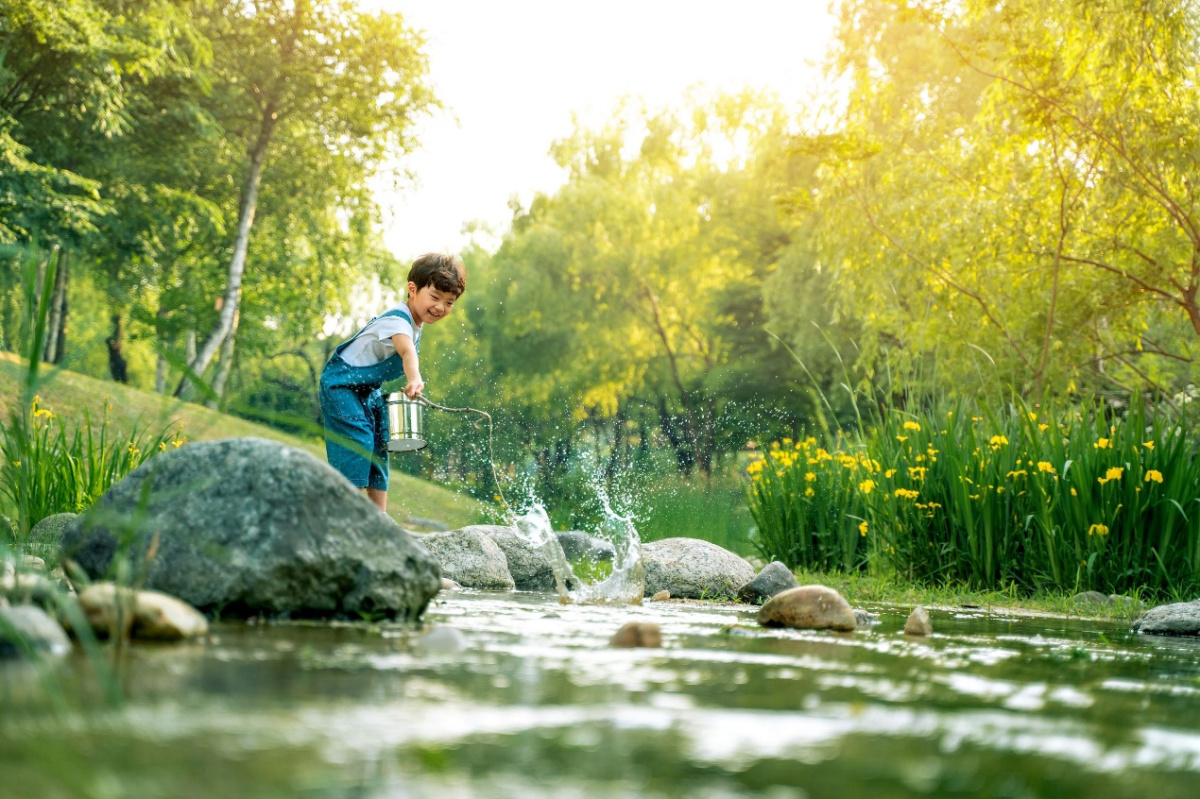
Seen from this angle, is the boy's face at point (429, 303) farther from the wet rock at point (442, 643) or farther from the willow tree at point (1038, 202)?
the willow tree at point (1038, 202)

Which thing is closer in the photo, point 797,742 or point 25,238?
point 797,742

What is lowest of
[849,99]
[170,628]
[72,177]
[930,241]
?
[170,628]

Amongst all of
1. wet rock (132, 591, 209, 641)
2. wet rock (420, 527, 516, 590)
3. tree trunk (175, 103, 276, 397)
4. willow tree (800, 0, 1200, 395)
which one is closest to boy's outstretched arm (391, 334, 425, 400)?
wet rock (420, 527, 516, 590)

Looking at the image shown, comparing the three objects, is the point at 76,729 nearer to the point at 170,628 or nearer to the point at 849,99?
the point at 170,628

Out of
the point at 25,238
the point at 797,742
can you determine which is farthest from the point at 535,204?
the point at 797,742

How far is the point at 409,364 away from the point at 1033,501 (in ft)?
14.2

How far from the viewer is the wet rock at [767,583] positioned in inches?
275

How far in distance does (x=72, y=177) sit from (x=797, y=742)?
23.2 m

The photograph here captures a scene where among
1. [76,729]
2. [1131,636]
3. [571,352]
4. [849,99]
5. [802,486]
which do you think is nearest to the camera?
[76,729]

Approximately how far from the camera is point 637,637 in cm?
349

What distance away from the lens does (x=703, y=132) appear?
3791 cm

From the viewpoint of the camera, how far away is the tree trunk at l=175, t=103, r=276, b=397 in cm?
2770

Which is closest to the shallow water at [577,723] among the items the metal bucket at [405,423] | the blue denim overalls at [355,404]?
the metal bucket at [405,423]

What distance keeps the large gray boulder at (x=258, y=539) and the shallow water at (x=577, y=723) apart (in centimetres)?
19
